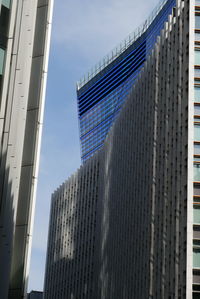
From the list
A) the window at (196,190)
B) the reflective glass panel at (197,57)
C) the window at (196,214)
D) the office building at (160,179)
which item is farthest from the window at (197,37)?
the window at (196,214)

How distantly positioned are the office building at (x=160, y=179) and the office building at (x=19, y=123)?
→ 26.8 metres

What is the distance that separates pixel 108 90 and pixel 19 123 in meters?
140

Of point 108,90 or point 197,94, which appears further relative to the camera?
point 108,90

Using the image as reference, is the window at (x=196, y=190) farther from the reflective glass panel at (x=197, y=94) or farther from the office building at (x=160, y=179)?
the reflective glass panel at (x=197, y=94)

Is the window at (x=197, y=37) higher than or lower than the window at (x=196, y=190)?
higher

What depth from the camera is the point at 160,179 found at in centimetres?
8375

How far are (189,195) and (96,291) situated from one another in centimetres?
5217

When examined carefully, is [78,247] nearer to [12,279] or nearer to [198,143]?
[198,143]

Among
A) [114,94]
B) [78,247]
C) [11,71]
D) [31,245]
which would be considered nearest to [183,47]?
[31,245]

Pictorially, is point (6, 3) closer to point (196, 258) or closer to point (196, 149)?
point (196, 258)

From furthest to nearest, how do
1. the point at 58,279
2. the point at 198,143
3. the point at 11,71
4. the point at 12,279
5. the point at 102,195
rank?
the point at 58,279
the point at 102,195
the point at 198,143
the point at 12,279
the point at 11,71

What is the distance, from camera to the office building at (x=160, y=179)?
7306cm

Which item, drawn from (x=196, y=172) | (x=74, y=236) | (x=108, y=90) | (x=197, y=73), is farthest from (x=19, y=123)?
(x=108, y=90)

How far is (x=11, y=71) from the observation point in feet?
110
